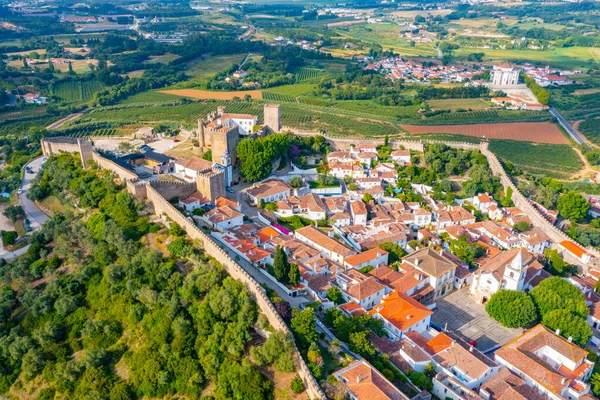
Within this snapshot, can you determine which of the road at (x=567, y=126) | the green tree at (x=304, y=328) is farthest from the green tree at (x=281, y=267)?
the road at (x=567, y=126)

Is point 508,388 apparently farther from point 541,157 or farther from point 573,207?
point 541,157

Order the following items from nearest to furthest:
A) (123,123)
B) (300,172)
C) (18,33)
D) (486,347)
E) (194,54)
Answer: (486,347)
(300,172)
(123,123)
(194,54)
(18,33)

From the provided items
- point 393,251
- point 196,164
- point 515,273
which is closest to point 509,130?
point 393,251

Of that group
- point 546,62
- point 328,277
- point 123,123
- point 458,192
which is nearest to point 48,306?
point 328,277

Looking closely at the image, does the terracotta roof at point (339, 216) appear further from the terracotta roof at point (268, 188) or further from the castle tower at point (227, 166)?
the castle tower at point (227, 166)

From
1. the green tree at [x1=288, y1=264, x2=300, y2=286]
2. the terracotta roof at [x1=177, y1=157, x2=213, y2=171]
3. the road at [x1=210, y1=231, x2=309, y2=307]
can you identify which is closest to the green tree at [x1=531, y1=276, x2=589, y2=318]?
Result: the road at [x1=210, y1=231, x2=309, y2=307]

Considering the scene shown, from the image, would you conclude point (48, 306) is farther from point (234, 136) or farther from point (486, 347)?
point (486, 347)
